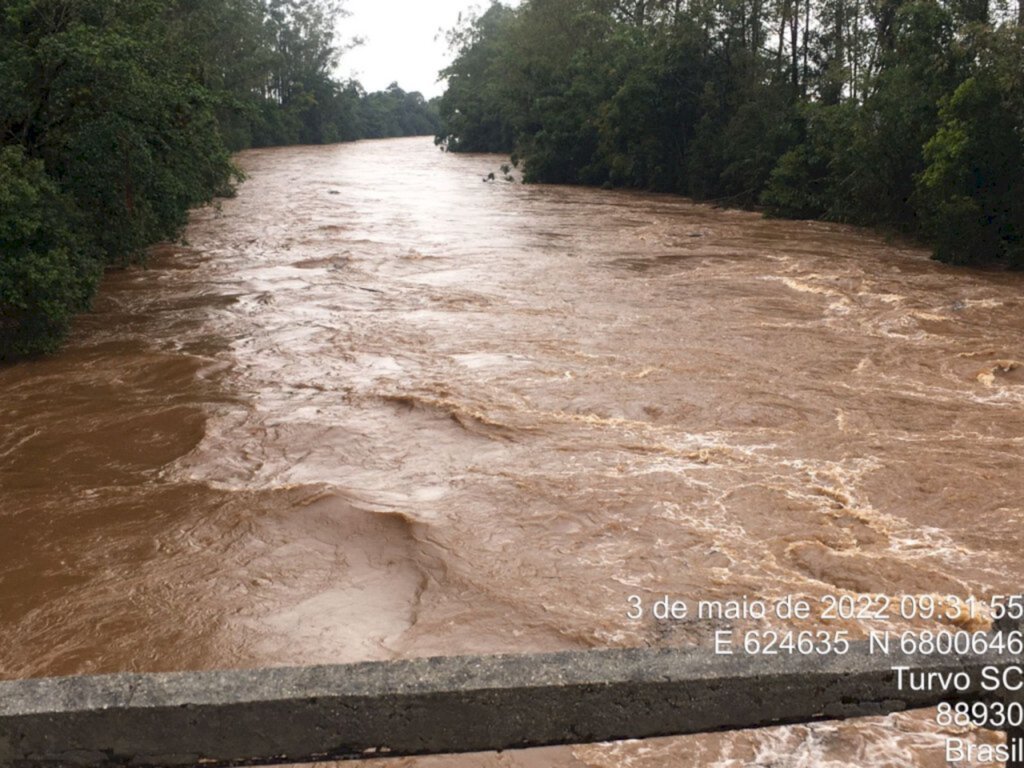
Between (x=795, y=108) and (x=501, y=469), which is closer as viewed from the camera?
(x=501, y=469)

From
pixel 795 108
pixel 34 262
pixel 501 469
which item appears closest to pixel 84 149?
pixel 34 262

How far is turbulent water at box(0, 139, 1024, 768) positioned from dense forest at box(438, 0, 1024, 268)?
3150 mm

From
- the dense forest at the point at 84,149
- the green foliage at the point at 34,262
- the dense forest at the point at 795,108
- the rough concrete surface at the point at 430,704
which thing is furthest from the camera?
the dense forest at the point at 795,108

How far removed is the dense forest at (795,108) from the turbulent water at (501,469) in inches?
124

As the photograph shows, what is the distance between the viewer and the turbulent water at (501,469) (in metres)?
6.32

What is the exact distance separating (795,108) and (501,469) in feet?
81.5

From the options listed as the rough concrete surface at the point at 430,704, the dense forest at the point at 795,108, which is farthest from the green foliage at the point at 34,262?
the dense forest at the point at 795,108

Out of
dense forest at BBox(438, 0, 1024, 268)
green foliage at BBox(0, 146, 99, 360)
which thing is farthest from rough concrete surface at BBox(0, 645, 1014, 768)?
dense forest at BBox(438, 0, 1024, 268)

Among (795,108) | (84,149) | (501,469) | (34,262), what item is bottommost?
(501,469)

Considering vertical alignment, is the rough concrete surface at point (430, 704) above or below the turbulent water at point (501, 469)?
above

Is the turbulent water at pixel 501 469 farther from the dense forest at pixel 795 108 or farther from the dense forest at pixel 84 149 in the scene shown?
the dense forest at pixel 795 108

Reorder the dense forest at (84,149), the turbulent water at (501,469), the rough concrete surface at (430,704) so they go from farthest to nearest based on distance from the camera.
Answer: the dense forest at (84,149)
the turbulent water at (501,469)
the rough concrete surface at (430,704)

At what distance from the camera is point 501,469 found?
8.88 m

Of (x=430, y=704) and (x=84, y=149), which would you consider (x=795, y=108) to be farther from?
(x=430, y=704)
